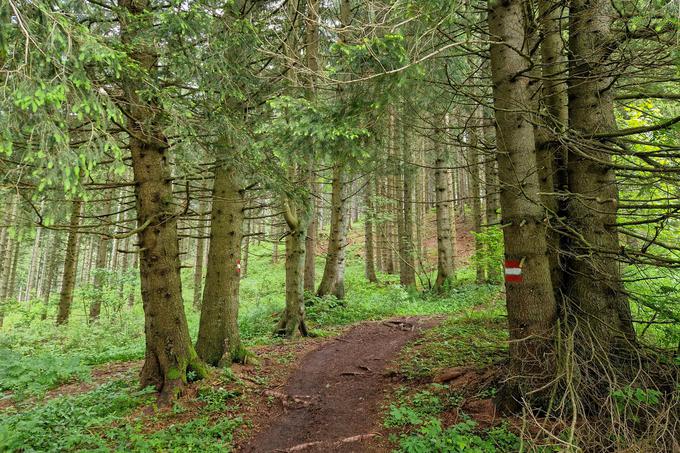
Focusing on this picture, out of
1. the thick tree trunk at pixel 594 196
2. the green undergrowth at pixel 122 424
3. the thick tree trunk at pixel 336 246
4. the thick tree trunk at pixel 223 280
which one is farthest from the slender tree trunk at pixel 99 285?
the thick tree trunk at pixel 594 196

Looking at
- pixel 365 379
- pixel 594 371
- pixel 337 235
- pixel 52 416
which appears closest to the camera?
pixel 594 371

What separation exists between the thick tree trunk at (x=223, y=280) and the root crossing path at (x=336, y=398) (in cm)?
138

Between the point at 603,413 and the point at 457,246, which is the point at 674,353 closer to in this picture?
the point at 603,413

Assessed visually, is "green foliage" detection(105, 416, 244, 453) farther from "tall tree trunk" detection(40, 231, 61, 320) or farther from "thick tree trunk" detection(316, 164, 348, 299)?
"tall tree trunk" detection(40, 231, 61, 320)

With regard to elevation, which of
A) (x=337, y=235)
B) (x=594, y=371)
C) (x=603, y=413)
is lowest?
(x=603, y=413)

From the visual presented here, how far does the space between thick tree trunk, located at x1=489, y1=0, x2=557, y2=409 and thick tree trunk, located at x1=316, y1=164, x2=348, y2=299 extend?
24.7 feet

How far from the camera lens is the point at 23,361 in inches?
265

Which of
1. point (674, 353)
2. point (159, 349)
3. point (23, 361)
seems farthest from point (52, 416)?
point (674, 353)

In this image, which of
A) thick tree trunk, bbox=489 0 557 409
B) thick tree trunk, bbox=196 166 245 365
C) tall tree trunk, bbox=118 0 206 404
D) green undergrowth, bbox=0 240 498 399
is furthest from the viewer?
thick tree trunk, bbox=196 166 245 365

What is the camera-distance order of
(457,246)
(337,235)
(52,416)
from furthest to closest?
(457,246) → (337,235) → (52,416)

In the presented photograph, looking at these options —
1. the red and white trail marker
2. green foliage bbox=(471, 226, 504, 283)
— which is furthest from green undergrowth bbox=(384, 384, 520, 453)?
green foliage bbox=(471, 226, 504, 283)

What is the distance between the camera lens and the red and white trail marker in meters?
3.86

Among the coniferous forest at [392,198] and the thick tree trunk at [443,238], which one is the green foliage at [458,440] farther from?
the thick tree trunk at [443,238]

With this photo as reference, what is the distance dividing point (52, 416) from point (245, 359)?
2.75 meters
